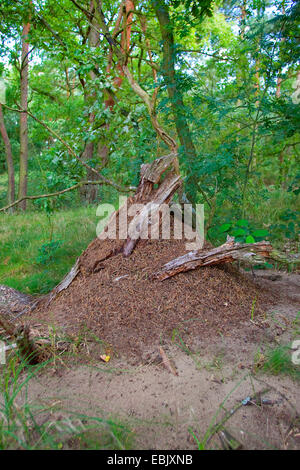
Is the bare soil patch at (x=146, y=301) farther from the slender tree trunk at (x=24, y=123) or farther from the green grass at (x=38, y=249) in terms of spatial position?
the slender tree trunk at (x=24, y=123)

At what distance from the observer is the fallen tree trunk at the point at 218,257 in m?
2.59

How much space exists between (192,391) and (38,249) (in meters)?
3.07

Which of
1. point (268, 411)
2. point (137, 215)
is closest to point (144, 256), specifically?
Answer: point (137, 215)

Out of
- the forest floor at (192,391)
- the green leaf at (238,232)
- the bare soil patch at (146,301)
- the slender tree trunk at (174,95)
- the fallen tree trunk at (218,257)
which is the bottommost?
the forest floor at (192,391)

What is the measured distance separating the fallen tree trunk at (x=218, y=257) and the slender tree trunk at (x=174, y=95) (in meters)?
1.67

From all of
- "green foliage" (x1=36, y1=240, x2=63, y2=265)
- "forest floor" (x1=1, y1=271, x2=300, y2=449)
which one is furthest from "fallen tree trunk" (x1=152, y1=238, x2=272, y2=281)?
"green foliage" (x1=36, y1=240, x2=63, y2=265)

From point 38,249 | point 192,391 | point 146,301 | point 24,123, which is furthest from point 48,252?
point 24,123

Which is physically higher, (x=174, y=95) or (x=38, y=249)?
(x=174, y=95)

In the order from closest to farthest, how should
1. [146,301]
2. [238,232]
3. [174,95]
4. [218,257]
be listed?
[146,301] → [218,257] → [238,232] → [174,95]

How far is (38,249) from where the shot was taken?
426cm

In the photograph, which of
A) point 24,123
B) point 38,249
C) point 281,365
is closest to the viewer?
point 281,365

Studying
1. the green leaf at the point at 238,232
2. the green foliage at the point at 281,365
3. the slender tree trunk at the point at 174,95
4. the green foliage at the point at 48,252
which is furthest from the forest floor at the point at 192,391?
the slender tree trunk at the point at 174,95

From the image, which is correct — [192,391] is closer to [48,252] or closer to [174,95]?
[48,252]
